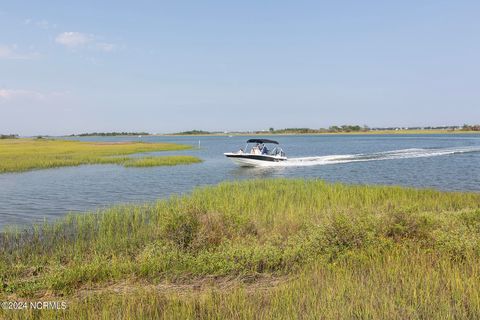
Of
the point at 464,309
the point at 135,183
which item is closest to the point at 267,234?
the point at 464,309

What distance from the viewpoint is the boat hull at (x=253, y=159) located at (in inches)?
1570

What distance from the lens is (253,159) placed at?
4009cm

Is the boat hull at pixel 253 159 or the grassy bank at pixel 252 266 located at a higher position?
the boat hull at pixel 253 159

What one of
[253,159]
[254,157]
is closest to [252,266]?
[254,157]

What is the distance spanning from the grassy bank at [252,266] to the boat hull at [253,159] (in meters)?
26.0

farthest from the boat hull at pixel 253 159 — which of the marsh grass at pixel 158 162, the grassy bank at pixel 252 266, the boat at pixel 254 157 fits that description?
the grassy bank at pixel 252 266

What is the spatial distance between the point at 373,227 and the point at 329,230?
1.45m

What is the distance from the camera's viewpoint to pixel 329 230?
31.5 ft

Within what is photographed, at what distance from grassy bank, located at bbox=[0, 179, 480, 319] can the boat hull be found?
26.0 meters

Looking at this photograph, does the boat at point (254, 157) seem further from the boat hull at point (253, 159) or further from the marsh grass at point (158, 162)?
the marsh grass at point (158, 162)

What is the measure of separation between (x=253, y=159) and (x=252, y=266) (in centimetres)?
3179

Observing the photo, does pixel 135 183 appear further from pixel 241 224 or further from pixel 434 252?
pixel 434 252

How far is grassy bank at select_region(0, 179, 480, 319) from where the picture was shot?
594 cm

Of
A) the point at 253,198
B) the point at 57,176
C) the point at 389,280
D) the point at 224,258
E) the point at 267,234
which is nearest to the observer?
the point at 389,280
